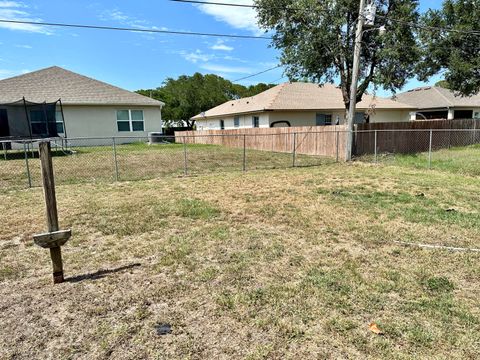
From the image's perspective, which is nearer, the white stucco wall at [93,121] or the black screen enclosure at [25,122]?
the black screen enclosure at [25,122]

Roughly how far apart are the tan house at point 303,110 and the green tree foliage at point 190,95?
17966mm

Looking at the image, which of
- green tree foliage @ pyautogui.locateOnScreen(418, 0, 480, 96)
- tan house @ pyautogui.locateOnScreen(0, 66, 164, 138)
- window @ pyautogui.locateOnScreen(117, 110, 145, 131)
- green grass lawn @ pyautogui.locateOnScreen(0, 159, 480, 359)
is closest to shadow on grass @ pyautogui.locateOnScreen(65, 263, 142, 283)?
green grass lawn @ pyautogui.locateOnScreen(0, 159, 480, 359)

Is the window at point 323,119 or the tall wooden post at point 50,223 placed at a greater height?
the window at point 323,119

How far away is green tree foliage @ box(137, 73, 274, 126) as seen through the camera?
1865 inches

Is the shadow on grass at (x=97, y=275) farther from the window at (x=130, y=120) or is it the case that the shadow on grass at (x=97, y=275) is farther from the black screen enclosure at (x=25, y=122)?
the window at (x=130, y=120)

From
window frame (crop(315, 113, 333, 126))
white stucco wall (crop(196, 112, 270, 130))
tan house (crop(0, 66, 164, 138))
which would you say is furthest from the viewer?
window frame (crop(315, 113, 333, 126))

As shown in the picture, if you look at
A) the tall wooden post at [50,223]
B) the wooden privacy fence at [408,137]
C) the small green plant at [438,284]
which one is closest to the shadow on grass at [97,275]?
the tall wooden post at [50,223]

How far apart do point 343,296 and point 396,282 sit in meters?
0.69

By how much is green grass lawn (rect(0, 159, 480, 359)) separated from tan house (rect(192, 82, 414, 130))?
16.9 metres

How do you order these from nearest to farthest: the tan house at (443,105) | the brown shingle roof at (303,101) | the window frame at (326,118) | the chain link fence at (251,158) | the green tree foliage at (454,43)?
the chain link fence at (251,158), the green tree foliage at (454,43), the brown shingle roof at (303,101), the window frame at (326,118), the tan house at (443,105)

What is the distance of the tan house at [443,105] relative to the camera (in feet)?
99.7

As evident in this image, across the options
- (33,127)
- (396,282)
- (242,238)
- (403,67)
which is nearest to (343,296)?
(396,282)

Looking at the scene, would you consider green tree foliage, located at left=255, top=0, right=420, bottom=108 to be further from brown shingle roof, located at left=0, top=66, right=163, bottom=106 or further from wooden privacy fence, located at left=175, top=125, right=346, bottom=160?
brown shingle roof, located at left=0, top=66, right=163, bottom=106

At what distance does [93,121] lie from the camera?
2173cm
